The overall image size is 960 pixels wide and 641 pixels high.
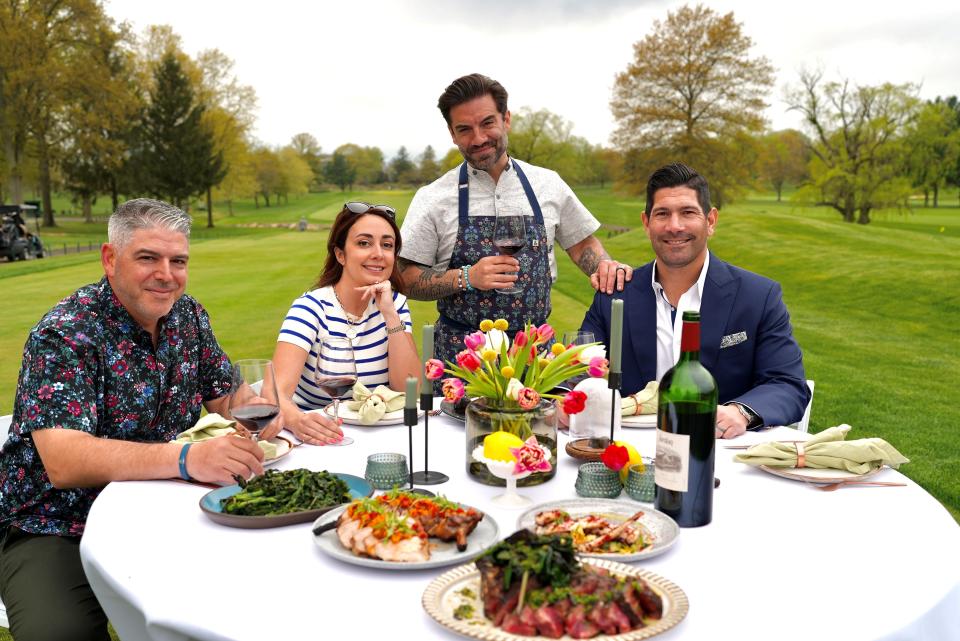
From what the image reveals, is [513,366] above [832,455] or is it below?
above

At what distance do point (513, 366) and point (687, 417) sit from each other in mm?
545

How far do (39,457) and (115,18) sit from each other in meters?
39.7

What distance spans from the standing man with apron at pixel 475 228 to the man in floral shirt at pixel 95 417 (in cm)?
150

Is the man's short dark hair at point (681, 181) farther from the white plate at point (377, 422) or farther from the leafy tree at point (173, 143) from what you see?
the leafy tree at point (173, 143)

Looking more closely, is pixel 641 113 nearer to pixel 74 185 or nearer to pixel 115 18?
pixel 115 18

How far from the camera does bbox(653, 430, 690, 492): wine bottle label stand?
66.5 inches

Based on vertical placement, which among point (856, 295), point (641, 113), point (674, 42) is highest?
point (674, 42)

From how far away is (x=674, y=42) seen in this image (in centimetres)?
3400

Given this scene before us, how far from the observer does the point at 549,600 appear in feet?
4.36

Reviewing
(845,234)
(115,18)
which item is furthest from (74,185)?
(845,234)

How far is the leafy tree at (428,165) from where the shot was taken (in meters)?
47.7

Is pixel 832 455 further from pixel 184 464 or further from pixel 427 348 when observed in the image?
pixel 184 464

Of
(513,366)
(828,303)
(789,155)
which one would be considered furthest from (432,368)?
(789,155)

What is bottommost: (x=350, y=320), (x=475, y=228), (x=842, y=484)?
(x=842, y=484)
